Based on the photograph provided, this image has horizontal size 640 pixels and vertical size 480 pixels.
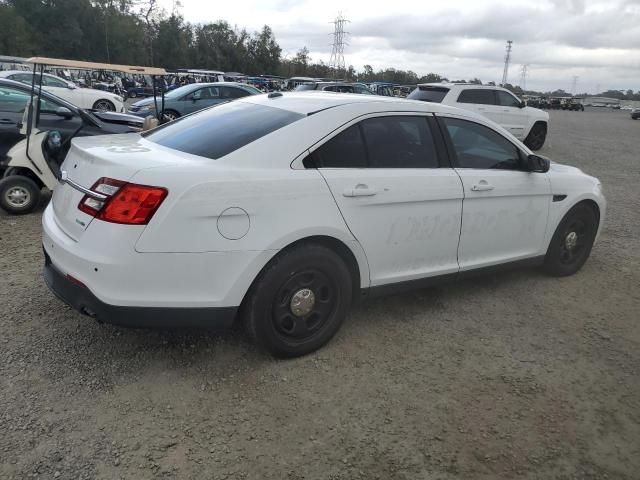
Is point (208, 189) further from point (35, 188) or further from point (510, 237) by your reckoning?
point (35, 188)

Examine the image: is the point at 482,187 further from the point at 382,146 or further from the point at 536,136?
the point at 536,136

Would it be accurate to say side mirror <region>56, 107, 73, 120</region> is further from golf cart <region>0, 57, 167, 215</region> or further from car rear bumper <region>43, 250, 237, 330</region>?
car rear bumper <region>43, 250, 237, 330</region>

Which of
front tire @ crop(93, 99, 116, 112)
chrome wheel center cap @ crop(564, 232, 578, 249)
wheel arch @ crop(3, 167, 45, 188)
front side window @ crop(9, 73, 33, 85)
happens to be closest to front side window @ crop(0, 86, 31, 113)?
wheel arch @ crop(3, 167, 45, 188)

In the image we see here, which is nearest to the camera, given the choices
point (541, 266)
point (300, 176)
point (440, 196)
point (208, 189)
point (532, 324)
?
point (208, 189)

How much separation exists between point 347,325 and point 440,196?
3.64 feet

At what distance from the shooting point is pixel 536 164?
4109 mm

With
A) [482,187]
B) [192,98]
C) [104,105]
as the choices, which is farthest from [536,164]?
[104,105]

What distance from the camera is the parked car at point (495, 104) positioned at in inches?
497

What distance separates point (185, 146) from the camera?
317 cm

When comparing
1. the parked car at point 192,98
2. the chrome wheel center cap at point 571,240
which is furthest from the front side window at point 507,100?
the chrome wheel center cap at point 571,240

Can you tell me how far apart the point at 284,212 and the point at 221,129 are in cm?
85

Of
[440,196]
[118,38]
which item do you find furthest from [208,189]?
[118,38]

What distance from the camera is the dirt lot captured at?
2.36 metres

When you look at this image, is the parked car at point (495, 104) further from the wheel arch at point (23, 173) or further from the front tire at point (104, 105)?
the front tire at point (104, 105)
